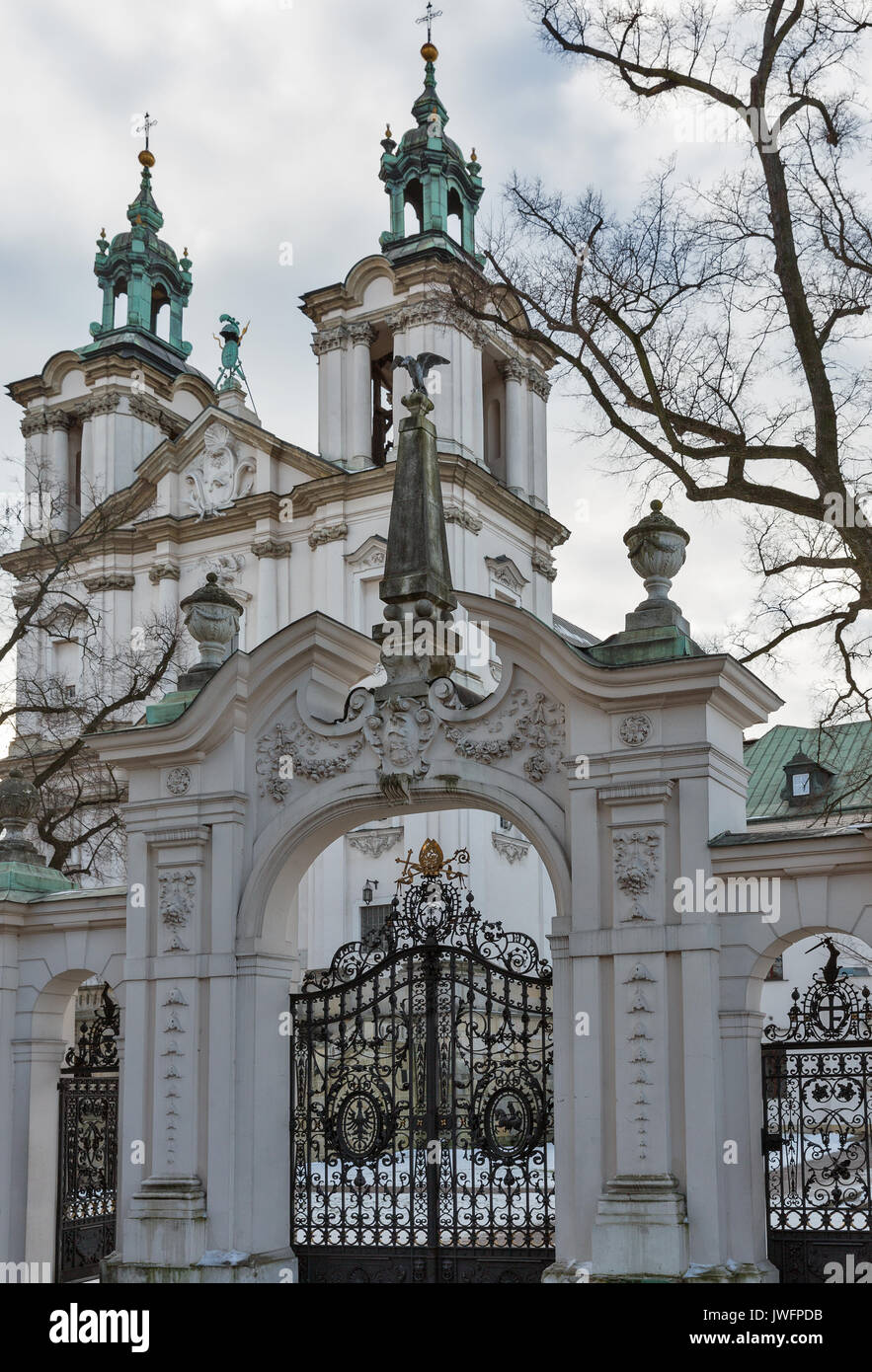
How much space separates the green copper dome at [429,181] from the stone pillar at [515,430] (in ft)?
8.00

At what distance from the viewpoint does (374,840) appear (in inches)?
1070

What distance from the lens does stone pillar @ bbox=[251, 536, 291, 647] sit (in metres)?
29.7

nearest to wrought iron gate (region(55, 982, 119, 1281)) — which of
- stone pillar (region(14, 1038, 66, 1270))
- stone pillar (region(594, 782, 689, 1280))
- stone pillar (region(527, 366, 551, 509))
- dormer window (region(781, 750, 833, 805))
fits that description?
stone pillar (region(14, 1038, 66, 1270))

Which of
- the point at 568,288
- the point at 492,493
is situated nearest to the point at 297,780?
the point at 568,288

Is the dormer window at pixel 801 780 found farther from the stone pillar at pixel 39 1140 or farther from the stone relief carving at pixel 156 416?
the stone pillar at pixel 39 1140

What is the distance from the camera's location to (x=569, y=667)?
10.3 metres

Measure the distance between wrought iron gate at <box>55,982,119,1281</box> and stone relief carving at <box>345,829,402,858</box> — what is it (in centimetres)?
1470

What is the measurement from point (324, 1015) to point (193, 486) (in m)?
21.6

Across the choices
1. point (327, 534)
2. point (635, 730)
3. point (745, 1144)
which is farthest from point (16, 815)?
point (327, 534)

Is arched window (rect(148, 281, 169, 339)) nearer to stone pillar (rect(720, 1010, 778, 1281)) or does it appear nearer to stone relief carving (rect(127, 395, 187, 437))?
stone relief carving (rect(127, 395, 187, 437))

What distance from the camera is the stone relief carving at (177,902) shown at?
1148cm

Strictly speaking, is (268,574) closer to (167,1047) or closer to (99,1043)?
(99,1043)

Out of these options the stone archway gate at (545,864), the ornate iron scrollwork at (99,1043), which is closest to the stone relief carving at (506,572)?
the stone archway gate at (545,864)
